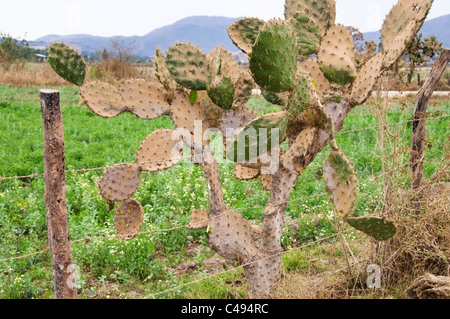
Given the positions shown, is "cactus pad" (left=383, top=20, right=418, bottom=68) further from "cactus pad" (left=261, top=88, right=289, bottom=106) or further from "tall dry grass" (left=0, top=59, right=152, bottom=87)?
"tall dry grass" (left=0, top=59, right=152, bottom=87)

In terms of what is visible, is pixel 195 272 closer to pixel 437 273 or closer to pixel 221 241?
pixel 221 241

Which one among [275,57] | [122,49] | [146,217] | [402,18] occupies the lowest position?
[146,217]

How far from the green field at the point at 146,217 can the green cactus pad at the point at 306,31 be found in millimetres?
688

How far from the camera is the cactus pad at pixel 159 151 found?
3.07 meters

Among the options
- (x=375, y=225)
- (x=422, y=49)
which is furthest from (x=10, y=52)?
(x=375, y=225)

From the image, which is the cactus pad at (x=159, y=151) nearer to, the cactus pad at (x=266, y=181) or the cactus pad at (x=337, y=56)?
the cactus pad at (x=266, y=181)

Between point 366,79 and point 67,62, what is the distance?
1.92 m

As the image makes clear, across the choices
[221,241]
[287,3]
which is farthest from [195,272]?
[287,3]

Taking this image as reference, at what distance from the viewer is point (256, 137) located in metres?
2.76

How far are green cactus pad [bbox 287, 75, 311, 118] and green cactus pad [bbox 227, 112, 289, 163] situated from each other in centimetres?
7

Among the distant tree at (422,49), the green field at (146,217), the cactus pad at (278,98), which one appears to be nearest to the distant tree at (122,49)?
the green field at (146,217)

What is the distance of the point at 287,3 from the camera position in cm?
348

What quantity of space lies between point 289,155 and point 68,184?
3.92 meters

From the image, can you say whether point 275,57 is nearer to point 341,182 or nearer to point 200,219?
point 341,182
